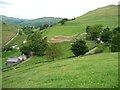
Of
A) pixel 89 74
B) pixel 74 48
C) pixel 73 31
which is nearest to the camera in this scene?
pixel 89 74

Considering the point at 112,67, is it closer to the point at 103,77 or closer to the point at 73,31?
the point at 103,77

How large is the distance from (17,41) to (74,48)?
382ft

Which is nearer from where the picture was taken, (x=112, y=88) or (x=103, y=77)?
(x=112, y=88)

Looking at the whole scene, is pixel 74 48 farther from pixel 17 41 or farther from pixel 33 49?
pixel 17 41

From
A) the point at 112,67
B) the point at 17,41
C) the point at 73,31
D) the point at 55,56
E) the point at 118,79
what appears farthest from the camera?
the point at 17,41

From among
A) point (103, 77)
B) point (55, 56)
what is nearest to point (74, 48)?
point (55, 56)

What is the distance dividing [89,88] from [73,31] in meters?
145

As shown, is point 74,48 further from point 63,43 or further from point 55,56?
point 63,43

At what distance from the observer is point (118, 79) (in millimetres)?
25422

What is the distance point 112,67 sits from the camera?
31312mm

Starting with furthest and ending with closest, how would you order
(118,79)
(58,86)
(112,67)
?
(112,67) < (118,79) < (58,86)

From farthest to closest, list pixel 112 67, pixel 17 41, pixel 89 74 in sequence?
1. pixel 17 41
2. pixel 112 67
3. pixel 89 74

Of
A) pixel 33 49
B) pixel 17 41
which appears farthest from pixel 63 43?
pixel 17 41

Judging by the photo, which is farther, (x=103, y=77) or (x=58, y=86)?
(x=103, y=77)
